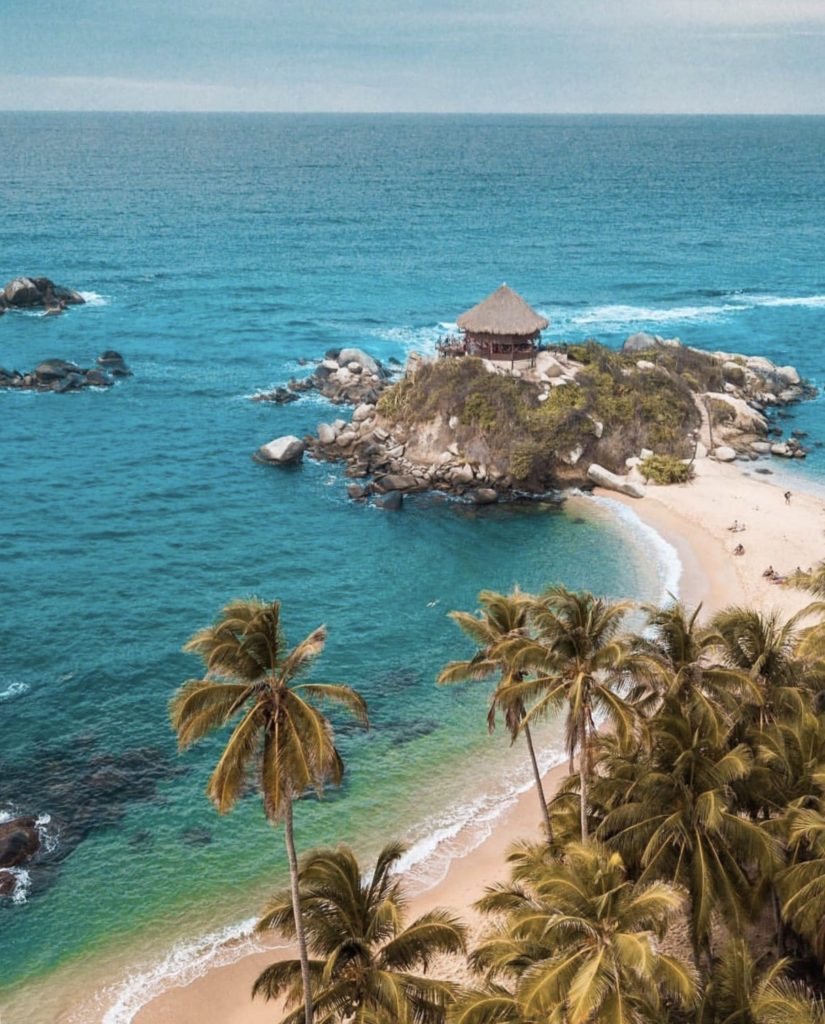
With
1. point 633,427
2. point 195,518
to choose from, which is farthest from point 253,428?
point 633,427

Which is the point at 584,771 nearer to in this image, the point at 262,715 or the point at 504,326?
the point at 262,715

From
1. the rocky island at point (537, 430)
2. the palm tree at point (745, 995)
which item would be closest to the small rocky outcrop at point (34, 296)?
the rocky island at point (537, 430)

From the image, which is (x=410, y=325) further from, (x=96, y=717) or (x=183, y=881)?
(x=183, y=881)

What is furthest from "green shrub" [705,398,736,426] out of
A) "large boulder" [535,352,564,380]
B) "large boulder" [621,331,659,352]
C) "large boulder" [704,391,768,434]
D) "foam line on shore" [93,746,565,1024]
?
"foam line on shore" [93,746,565,1024]

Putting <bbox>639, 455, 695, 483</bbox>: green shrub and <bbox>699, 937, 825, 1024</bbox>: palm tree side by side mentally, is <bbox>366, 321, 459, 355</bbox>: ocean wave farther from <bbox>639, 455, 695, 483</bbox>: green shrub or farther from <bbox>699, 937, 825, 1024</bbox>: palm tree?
<bbox>699, 937, 825, 1024</bbox>: palm tree

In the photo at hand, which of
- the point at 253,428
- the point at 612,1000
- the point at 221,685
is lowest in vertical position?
the point at 253,428

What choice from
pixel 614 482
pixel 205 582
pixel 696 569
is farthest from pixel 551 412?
pixel 205 582
